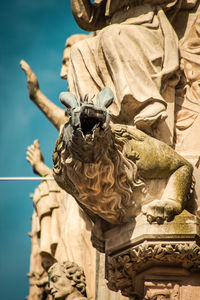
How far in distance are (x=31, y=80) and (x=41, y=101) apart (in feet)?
1.10

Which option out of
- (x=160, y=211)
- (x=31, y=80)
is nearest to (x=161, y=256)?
(x=160, y=211)

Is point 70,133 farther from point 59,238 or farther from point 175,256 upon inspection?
point 59,238

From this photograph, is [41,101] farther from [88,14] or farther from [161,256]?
[161,256]

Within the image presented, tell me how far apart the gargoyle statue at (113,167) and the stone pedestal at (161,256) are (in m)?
0.11

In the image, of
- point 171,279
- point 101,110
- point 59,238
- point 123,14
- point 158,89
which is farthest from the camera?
point 59,238

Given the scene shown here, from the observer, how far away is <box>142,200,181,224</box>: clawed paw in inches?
343

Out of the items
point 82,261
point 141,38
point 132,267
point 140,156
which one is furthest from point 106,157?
point 82,261

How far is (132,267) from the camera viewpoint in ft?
29.2

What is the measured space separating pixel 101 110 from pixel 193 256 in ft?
4.80

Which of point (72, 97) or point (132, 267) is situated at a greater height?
point (72, 97)

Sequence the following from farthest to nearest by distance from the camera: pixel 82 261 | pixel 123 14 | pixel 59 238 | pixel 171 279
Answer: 1. pixel 59 238
2. pixel 82 261
3. pixel 123 14
4. pixel 171 279

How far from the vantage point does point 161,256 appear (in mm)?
8727

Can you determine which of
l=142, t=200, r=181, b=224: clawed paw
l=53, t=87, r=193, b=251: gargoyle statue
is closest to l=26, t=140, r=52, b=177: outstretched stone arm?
l=53, t=87, r=193, b=251: gargoyle statue

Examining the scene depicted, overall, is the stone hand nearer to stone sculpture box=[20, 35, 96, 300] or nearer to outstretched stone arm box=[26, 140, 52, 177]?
stone sculpture box=[20, 35, 96, 300]
